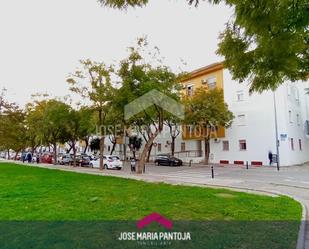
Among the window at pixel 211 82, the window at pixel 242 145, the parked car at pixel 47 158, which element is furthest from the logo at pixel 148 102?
the parked car at pixel 47 158

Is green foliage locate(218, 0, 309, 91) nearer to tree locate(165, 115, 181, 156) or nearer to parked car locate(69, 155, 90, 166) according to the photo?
tree locate(165, 115, 181, 156)

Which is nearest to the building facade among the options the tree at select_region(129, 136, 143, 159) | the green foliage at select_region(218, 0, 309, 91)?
the tree at select_region(129, 136, 143, 159)

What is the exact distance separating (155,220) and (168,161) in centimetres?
2854

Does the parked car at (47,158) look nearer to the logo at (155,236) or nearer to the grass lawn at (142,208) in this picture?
the grass lawn at (142,208)

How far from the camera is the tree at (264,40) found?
360 centimetres

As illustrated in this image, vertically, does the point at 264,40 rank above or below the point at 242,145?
above

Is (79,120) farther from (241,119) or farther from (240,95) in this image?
(240,95)

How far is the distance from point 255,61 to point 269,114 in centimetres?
2805

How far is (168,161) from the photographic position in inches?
1388

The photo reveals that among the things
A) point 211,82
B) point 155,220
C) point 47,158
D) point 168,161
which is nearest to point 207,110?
point 211,82

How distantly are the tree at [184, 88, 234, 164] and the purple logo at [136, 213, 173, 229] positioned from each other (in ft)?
81.3

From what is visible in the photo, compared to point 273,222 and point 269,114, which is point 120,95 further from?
point 269,114

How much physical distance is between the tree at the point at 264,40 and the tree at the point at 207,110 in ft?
81.6

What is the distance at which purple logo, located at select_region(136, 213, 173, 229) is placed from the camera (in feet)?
20.9
